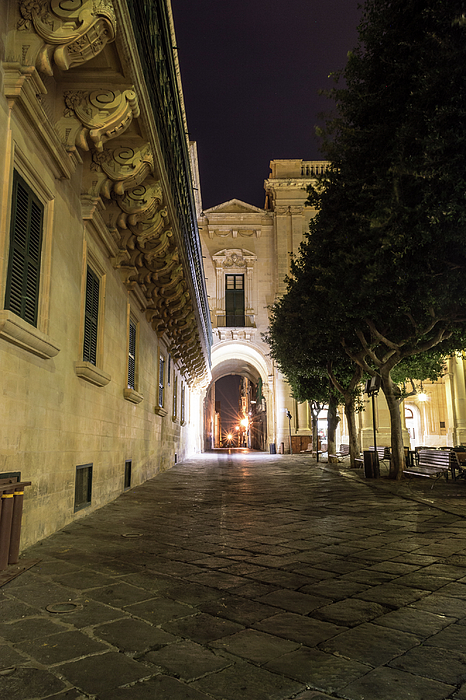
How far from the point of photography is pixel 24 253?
481cm

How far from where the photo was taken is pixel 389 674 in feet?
7.61

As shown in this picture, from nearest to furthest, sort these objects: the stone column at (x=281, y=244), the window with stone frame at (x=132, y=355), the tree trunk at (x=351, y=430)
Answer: the window with stone frame at (x=132, y=355), the tree trunk at (x=351, y=430), the stone column at (x=281, y=244)

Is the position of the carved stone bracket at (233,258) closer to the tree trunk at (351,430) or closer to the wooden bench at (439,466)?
the tree trunk at (351,430)

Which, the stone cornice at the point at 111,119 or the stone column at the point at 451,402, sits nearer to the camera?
the stone cornice at the point at 111,119

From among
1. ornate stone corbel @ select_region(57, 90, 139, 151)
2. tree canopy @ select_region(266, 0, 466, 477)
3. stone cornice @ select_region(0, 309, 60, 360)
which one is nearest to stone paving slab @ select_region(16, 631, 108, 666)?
stone cornice @ select_region(0, 309, 60, 360)

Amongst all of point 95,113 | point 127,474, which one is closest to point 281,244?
point 127,474

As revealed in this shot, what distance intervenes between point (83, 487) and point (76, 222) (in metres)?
3.43

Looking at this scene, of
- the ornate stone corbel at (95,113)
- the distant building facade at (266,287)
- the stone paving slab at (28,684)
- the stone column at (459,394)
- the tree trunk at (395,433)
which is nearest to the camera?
the stone paving slab at (28,684)

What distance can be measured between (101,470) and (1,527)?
4005 millimetres

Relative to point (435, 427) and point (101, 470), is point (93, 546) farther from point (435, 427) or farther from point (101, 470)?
point (435, 427)

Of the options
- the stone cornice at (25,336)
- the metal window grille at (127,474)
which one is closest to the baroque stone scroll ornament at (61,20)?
the stone cornice at (25,336)

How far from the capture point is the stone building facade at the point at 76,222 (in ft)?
14.7

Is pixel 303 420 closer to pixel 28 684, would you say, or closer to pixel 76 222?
pixel 76 222

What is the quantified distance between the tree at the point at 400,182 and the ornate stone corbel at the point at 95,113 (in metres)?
5.80
